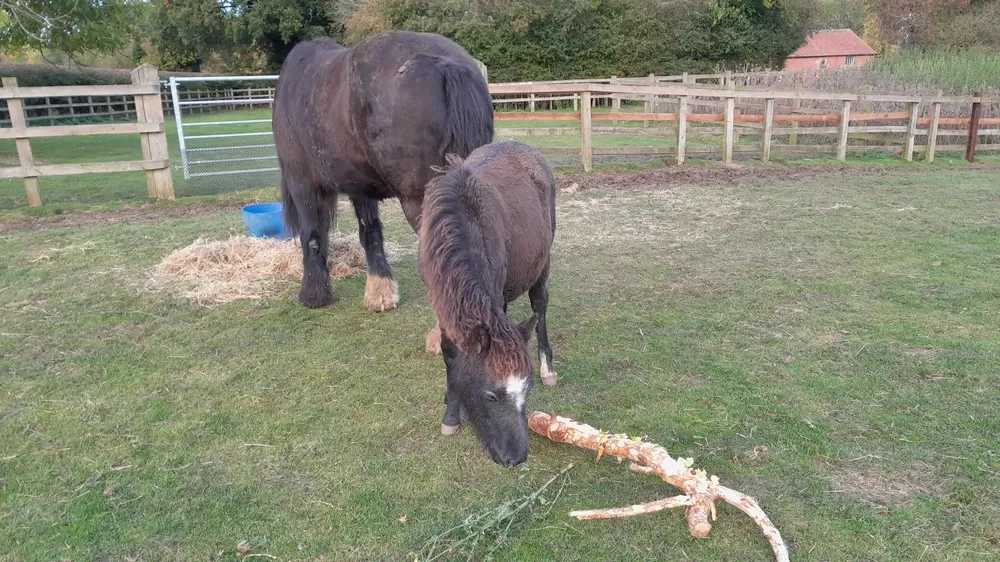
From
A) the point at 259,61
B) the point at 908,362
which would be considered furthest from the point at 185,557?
the point at 259,61

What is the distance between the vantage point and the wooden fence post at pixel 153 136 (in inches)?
351

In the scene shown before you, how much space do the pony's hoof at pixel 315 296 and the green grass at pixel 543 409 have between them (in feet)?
0.32

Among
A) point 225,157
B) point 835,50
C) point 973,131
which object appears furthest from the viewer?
point 835,50

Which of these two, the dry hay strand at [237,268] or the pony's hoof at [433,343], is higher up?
the dry hay strand at [237,268]

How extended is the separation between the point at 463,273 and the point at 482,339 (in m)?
0.32

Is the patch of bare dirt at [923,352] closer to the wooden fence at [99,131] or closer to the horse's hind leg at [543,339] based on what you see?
the horse's hind leg at [543,339]

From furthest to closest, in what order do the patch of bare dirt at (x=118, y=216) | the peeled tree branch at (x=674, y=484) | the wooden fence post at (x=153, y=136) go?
1. the wooden fence post at (x=153, y=136)
2. the patch of bare dirt at (x=118, y=216)
3. the peeled tree branch at (x=674, y=484)

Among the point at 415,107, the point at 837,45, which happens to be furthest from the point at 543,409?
the point at 837,45

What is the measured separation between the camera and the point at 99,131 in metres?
8.88

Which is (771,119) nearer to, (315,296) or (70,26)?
(315,296)

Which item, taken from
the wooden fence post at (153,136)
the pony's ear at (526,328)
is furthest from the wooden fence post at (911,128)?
the wooden fence post at (153,136)

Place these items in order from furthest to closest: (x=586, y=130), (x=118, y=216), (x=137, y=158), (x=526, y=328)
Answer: (x=137, y=158)
(x=586, y=130)
(x=118, y=216)
(x=526, y=328)

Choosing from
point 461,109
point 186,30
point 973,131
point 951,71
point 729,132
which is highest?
point 186,30

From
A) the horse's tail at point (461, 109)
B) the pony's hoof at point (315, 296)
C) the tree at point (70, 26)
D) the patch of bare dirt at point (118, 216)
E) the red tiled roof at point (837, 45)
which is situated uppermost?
the red tiled roof at point (837, 45)
